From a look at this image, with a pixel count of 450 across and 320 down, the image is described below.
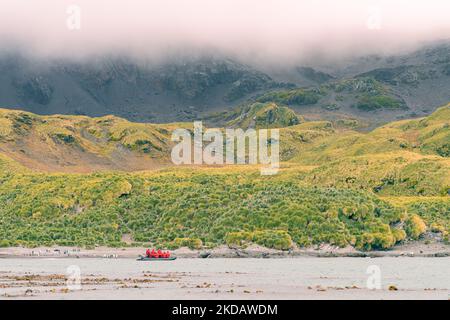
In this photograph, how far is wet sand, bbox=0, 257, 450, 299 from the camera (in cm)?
12306

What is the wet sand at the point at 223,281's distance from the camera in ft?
404

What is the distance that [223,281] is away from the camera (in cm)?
14938
